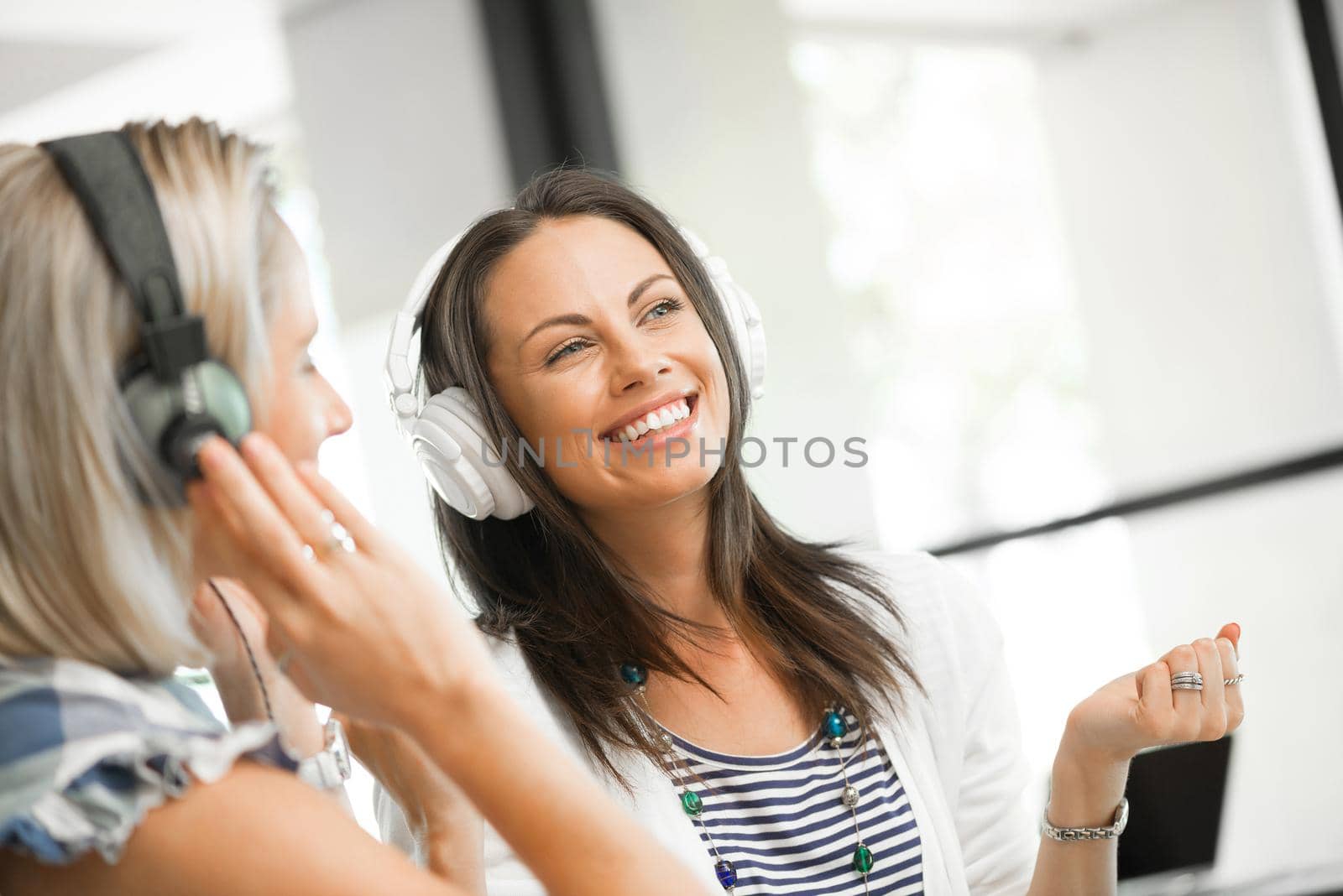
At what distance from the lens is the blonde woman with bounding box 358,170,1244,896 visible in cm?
136

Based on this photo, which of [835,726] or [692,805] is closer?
[692,805]

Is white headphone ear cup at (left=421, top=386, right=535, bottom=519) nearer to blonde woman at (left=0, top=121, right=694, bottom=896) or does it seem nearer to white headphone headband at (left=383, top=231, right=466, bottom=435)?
white headphone headband at (left=383, top=231, right=466, bottom=435)

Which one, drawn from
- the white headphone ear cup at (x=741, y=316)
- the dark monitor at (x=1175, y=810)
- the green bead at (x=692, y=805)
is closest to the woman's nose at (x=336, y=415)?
the green bead at (x=692, y=805)

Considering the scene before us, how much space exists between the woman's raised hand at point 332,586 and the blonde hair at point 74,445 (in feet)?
0.15

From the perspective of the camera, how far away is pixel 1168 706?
48.1 inches

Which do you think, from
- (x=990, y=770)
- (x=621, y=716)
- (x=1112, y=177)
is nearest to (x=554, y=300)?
(x=621, y=716)

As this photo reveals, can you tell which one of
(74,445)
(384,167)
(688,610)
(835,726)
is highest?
(384,167)

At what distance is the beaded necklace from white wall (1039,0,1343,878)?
66.4 inches

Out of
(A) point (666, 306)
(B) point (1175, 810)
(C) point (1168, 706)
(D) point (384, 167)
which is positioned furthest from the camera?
(D) point (384, 167)

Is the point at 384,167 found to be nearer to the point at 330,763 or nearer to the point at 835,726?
the point at 835,726

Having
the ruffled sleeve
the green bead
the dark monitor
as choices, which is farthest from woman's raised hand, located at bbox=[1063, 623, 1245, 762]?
the ruffled sleeve

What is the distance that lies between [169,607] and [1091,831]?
0.97 metres

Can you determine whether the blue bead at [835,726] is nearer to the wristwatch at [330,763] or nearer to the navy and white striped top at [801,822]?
the navy and white striped top at [801,822]

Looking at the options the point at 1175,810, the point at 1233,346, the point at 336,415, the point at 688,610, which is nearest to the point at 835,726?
the point at 688,610
